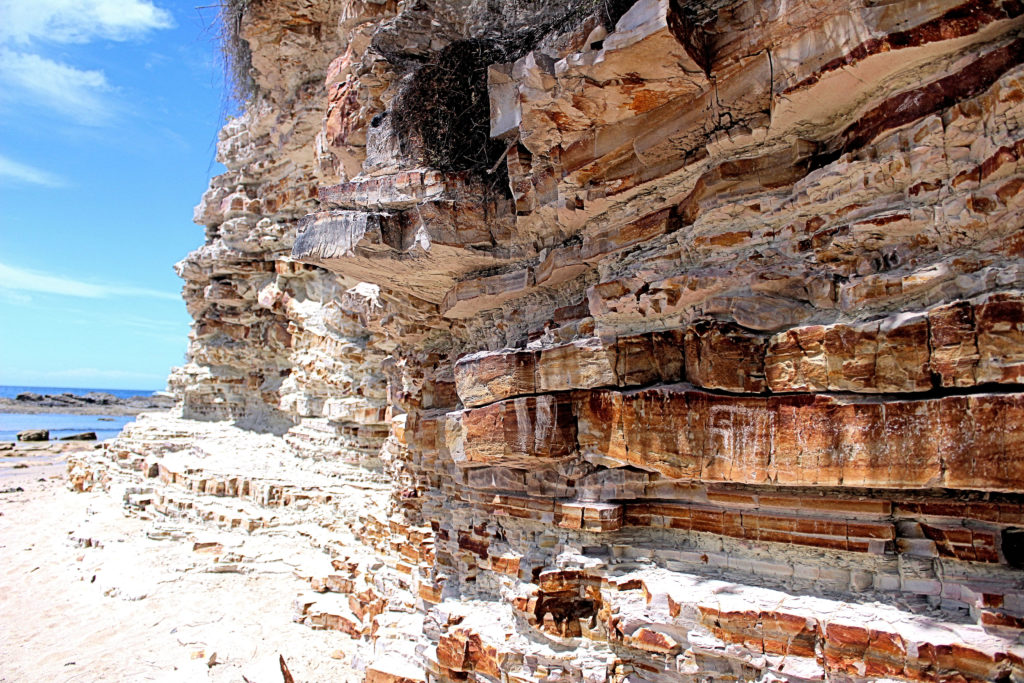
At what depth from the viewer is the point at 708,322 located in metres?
3.63

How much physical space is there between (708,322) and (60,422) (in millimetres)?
65568

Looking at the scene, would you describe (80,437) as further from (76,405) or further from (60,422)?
(76,405)

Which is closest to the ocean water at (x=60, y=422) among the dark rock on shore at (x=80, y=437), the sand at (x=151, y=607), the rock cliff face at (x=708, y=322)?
the dark rock on shore at (x=80, y=437)

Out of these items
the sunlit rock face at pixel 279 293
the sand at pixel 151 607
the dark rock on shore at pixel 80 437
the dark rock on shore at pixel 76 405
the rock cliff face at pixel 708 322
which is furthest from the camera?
the dark rock on shore at pixel 76 405

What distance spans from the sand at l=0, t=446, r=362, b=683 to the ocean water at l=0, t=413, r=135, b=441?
120 feet

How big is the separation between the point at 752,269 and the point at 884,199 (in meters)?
0.75

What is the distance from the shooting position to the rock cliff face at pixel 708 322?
2867mm

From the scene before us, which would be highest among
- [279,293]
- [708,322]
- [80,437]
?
[279,293]

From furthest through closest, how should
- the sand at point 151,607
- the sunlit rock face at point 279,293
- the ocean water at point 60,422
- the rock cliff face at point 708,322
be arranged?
the ocean water at point 60,422
the sunlit rock face at point 279,293
the sand at point 151,607
the rock cliff face at point 708,322

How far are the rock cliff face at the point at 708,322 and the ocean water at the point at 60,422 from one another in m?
44.4

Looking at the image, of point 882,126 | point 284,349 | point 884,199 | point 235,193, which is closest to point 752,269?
point 884,199

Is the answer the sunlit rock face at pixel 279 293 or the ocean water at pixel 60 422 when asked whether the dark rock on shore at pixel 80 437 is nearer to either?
the ocean water at pixel 60 422

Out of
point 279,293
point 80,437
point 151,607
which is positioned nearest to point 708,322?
point 151,607

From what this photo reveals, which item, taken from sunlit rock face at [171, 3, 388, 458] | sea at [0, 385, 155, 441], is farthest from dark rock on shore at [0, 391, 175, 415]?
sunlit rock face at [171, 3, 388, 458]
